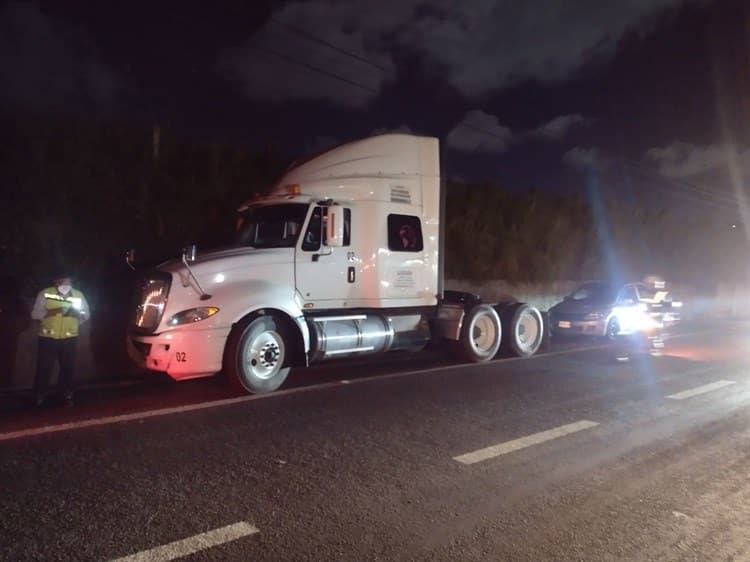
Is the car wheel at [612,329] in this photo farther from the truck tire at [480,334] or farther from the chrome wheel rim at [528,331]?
the truck tire at [480,334]

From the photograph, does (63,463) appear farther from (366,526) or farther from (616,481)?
(616,481)

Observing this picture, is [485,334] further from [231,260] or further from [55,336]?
[55,336]

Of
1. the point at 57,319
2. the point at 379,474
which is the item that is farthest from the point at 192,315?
the point at 379,474

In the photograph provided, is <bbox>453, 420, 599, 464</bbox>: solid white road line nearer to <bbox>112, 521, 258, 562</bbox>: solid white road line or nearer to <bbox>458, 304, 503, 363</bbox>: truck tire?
<bbox>112, 521, 258, 562</bbox>: solid white road line

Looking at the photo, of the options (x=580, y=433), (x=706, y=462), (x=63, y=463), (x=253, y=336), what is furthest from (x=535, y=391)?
(x=63, y=463)

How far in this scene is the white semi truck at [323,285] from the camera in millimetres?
7660

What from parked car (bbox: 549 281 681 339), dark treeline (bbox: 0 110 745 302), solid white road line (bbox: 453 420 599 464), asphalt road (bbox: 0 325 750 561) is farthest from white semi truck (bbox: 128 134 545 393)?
parked car (bbox: 549 281 681 339)

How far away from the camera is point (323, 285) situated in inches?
352

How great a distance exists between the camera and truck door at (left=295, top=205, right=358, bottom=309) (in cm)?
872

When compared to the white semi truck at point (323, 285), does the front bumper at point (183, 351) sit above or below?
below

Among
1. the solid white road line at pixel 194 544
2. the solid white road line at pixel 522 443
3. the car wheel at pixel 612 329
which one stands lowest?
the solid white road line at pixel 194 544

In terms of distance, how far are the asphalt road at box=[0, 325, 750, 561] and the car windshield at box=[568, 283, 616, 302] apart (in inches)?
288

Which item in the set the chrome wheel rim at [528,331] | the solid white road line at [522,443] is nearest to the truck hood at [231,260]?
the solid white road line at [522,443]

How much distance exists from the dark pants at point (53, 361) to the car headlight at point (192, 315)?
4.26 feet
